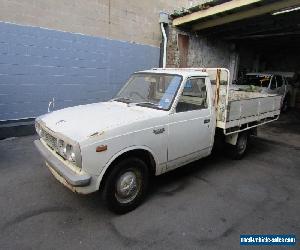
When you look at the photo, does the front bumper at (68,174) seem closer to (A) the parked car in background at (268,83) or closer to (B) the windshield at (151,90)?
(B) the windshield at (151,90)

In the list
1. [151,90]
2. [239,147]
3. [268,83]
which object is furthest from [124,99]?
[268,83]

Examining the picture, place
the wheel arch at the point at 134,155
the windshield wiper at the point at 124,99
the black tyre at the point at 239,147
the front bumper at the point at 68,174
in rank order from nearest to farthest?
the front bumper at the point at 68,174, the wheel arch at the point at 134,155, the windshield wiper at the point at 124,99, the black tyre at the point at 239,147

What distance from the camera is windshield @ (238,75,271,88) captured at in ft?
39.0

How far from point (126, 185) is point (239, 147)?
10.9ft

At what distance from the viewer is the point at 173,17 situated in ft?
35.7

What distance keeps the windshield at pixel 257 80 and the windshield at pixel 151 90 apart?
28.4ft

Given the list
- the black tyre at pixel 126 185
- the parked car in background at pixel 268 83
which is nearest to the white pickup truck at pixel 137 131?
the black tyre at pixel 126 185

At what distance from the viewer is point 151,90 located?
4.54 meters

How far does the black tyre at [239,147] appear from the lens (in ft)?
19.3

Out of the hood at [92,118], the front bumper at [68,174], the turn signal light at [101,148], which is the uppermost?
the hood at [92,118]

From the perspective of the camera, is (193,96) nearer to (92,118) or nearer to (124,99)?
(124,99)

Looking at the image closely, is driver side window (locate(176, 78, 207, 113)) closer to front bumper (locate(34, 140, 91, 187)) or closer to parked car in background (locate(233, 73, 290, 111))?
front bumper (locate(34, 140, 91, 187))

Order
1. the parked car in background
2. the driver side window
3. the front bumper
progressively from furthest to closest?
the parked car in background < the driver side window < the front bumper

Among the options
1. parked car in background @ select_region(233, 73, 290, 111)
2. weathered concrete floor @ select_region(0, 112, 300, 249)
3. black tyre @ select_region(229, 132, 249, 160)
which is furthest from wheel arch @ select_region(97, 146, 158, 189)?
parked car in background @ select_region(233, 73, 290, 111)
